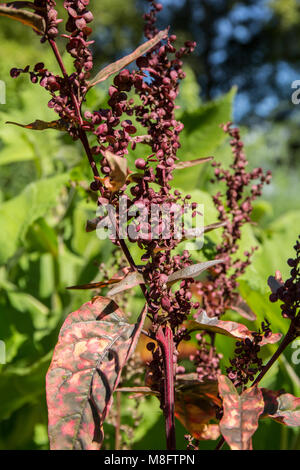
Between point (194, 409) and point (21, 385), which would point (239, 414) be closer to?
point (194, 409)

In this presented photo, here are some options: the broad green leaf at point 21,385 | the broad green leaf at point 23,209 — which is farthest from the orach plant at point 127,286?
the broad green leaf at point 23,209

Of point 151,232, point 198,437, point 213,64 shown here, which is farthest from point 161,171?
point 213,64

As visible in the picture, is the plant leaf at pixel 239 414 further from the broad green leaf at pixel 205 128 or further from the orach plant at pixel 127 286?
the broad green leaf at pixel 205 128

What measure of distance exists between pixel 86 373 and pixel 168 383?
77 millimetres

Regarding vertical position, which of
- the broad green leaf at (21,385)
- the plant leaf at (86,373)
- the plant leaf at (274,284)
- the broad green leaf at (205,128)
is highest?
the broad green leaf at (205,128)

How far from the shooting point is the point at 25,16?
36cm

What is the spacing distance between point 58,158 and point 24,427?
0.70 m

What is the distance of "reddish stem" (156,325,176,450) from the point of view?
1.31 ft

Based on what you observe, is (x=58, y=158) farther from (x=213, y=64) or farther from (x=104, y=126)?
(x=213, y=64)

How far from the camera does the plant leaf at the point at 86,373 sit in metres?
0.35

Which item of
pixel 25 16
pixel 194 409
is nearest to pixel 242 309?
pixel 194 409

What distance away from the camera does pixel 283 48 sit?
1267 centimetres

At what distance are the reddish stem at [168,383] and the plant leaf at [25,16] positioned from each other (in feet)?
0.90

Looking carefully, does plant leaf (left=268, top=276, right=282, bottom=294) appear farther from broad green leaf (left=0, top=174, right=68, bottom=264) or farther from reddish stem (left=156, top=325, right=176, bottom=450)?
broad green leaf (left=0, top=174, right=68, bottom=264)
